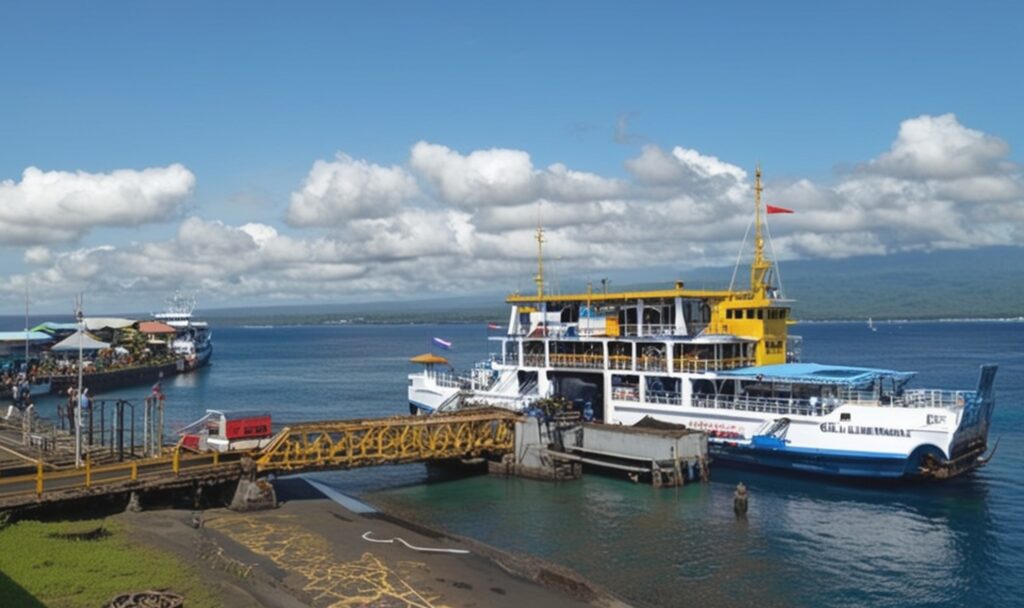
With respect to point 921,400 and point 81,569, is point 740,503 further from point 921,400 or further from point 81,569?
point 81,569

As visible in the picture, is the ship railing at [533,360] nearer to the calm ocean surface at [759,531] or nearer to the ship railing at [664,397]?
the ship railing at [664,397]

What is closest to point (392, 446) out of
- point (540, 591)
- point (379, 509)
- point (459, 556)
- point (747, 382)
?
point (379, 509)

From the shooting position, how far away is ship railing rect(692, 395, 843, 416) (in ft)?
127

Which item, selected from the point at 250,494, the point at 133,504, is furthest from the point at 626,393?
the point at 133,504

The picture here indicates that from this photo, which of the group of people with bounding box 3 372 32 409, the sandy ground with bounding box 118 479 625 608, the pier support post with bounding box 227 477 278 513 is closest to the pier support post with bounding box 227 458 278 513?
the pier support post with bounding box 227 477 278 513

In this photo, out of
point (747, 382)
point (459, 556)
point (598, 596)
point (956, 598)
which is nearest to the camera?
point (598, 596)

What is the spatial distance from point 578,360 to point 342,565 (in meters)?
26.2

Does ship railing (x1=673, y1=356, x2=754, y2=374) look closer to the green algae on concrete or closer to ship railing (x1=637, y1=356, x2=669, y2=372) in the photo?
ship railing (x1=637, y1=356, x2=669, y2=372)

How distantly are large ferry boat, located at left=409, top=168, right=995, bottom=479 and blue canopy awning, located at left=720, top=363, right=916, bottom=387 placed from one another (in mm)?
91

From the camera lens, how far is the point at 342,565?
2334 centimetres

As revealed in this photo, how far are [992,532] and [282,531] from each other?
82.3 feet

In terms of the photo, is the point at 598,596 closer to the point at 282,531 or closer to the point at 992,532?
the point at 282,531

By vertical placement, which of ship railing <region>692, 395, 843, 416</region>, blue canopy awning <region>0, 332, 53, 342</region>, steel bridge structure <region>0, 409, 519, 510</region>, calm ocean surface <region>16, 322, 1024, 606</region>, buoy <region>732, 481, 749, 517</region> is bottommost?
calm ocean surface <region>16, 322, 1024, 606</region>

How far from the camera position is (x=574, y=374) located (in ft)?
160
